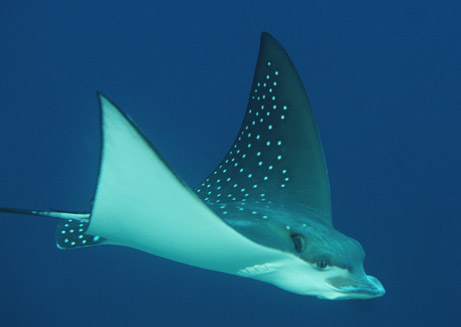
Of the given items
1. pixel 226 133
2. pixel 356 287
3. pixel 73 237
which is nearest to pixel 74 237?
pixel 73 237

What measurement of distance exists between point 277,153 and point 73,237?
131 centimetres

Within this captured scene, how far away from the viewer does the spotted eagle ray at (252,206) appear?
1.31 m

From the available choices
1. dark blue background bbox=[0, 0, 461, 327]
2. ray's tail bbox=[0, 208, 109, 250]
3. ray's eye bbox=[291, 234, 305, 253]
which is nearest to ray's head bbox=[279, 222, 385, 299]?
ray's eye bbox=[291, 234, 305, 253]

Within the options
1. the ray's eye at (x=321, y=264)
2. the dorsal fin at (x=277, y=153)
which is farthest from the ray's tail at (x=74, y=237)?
the ray's eye at (x=321, y=264)

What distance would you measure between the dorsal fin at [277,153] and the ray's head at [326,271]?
0.44m

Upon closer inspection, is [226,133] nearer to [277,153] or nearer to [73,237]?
[277,153]

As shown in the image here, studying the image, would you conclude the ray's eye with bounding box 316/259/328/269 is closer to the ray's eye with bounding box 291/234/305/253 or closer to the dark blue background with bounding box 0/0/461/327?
the ray's eye with bounding box 291/234/305/253

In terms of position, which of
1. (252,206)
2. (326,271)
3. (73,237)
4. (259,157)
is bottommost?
(73,237)

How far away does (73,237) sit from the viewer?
214 centimetres

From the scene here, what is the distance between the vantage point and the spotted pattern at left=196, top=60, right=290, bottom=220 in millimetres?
2336

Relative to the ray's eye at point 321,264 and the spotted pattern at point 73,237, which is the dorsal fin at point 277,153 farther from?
the spotted pattern at point 73,237

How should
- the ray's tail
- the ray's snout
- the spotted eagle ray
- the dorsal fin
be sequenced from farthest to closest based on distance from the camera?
the dorsal fin
the ray's tail
the ray's snout
the spotted eagle ray

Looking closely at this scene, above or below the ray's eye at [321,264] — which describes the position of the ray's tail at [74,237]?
below

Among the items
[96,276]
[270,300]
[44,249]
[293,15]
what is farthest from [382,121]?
[44,249]
